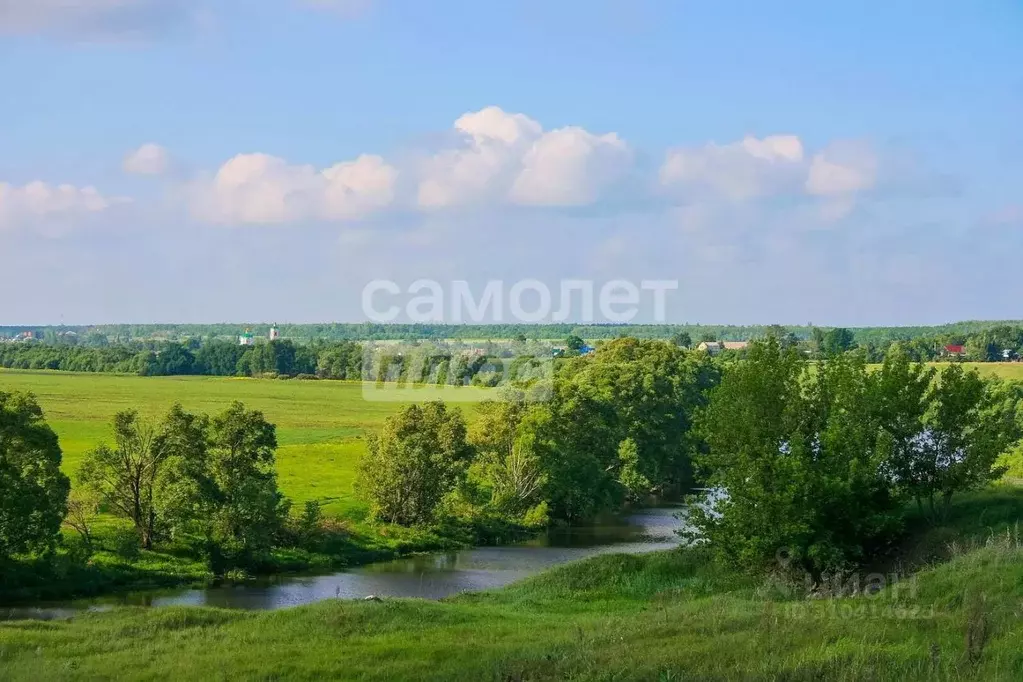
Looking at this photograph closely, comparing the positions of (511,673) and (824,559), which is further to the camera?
(824,559)

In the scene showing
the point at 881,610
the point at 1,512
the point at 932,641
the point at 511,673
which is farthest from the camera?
the point at 1,512

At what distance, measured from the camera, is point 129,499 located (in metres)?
51.1

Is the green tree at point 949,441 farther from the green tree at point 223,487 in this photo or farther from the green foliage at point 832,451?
the green tree at point 223,487

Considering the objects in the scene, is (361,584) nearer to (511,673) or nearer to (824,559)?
(824,559)

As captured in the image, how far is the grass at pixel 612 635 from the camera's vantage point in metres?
16.3

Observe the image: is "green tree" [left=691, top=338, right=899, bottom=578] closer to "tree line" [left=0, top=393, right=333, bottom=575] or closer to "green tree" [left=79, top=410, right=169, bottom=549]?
"tree line" [left=0, top=393, right=333, bottom=575]

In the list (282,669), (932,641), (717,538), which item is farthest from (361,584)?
(932,641)

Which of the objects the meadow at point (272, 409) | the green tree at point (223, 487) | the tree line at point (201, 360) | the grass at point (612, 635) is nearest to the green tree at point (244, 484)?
the green tree at point (223, 487)

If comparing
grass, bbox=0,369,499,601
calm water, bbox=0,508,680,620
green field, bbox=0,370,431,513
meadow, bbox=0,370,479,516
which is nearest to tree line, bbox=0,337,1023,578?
grass, bbox=0,369,499,601

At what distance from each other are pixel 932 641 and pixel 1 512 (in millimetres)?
36557

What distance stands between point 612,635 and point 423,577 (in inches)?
1159

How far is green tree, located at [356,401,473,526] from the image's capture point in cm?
6103

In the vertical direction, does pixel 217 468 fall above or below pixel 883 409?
below

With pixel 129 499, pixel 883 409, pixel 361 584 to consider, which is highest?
pixel 883 409
